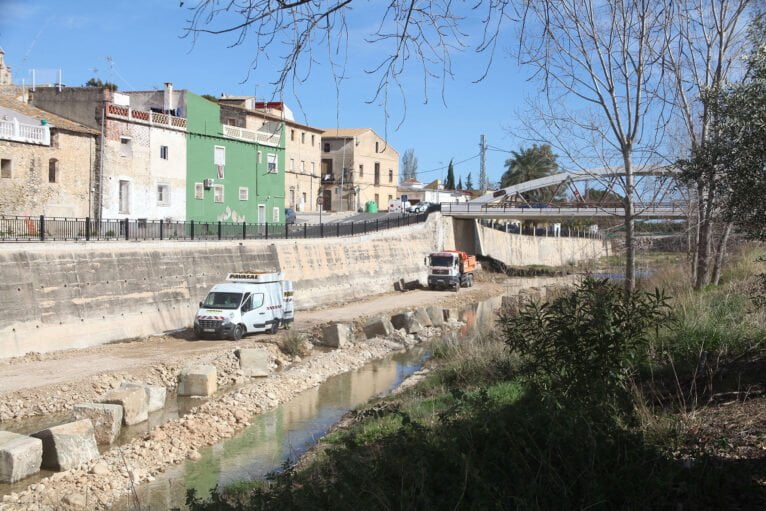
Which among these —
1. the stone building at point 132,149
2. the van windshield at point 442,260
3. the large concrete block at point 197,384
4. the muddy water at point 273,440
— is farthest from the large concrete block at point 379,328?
the van windshield at point 442,260

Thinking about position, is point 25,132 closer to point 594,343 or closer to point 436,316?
point 436,316

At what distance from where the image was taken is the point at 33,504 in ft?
35.4

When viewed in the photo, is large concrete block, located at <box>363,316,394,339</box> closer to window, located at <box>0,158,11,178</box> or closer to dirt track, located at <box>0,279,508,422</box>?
dirt track, located at <box>0,279,508,422</box>

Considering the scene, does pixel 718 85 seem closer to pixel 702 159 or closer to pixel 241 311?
pixel 702 159

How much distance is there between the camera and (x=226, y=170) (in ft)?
145

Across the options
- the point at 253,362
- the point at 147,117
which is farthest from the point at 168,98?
the point at 253,362

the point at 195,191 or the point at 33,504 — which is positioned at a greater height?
the point at 195,191

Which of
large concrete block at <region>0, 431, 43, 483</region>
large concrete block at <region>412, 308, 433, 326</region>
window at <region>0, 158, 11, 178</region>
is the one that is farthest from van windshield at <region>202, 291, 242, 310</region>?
large concrete block at <region>0, 431, 43, 483</region>

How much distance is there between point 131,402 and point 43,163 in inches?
753

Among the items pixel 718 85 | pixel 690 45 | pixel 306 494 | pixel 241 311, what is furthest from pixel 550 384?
pixel 241 311

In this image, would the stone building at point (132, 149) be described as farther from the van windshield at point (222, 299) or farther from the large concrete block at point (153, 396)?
the large concrete block at point (153, 396)

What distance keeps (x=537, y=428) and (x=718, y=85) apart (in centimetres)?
563

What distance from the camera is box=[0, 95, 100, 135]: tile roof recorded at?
33.6m

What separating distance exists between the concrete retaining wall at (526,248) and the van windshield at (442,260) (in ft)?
50.9
